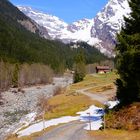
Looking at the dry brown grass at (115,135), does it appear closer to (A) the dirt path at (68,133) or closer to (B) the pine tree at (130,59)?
(A) the dirt path at (68,133)

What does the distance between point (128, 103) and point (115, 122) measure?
4565 mm

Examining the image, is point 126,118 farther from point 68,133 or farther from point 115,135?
point 68,133

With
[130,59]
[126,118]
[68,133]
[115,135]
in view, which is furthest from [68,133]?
[130,59]

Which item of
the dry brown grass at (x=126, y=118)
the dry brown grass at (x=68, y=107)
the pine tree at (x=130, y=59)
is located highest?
the pine tree at (x=130, y=59)

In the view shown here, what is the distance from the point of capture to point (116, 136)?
40.9m

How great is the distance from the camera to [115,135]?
4141 cm

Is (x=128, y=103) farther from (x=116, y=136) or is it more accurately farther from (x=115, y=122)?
(x=116, y=136)

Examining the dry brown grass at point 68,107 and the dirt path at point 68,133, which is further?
the dry brown grass at point 68,107

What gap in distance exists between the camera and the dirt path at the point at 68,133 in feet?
140

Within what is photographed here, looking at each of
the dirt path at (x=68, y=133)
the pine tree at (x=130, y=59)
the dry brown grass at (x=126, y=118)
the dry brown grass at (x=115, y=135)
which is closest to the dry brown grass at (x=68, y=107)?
the dirt path at (x=68, y=133)

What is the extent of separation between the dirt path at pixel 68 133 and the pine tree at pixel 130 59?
6805 millimetres

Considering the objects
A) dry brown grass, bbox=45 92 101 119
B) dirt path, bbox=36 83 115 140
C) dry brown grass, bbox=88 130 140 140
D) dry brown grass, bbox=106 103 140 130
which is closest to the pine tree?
dry brown grass, bbox=106 103 140 130

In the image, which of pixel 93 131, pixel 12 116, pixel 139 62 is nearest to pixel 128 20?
pixel 139 62

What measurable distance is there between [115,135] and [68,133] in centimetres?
636
